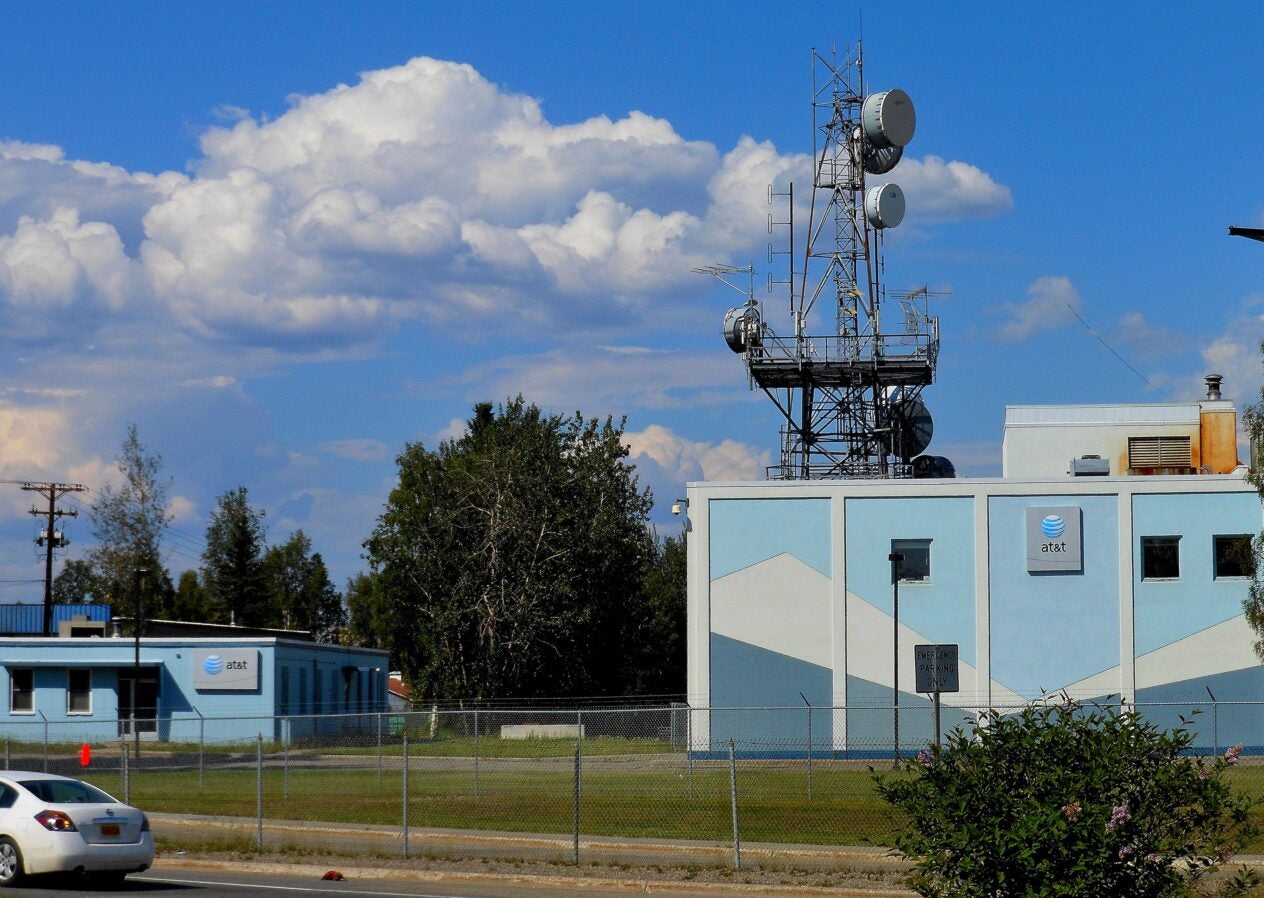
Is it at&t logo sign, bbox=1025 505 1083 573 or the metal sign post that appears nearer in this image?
the metal sign post

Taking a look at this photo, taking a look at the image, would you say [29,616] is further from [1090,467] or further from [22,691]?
[1090,467]

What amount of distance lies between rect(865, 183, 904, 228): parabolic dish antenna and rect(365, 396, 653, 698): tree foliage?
2602 cm

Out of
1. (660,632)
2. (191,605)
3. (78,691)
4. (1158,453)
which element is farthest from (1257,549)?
(191,605)

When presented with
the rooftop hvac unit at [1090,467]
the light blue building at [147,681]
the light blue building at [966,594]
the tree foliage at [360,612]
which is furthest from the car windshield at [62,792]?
the tree foliage at [360,612]

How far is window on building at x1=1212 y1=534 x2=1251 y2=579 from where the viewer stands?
134 ft

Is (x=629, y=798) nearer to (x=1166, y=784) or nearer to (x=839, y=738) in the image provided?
(x=839, y=738)

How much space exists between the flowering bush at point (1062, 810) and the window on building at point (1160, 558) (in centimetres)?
3104

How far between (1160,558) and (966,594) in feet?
16.9

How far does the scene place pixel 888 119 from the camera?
153 feet

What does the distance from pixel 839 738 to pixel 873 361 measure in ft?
38.7

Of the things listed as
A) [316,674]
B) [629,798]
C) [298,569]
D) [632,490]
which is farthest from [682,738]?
[298,569]

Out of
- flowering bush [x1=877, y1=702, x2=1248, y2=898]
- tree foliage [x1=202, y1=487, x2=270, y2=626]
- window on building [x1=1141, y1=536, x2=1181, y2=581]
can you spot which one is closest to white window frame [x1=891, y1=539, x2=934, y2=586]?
window on building [x1=1141, y1=536, x2=1181, y2=581]

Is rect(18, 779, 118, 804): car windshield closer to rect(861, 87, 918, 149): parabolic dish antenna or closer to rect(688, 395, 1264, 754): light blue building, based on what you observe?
rect(688, 395, 1264, 754): light blue building

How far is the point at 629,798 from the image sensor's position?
27938 mm
